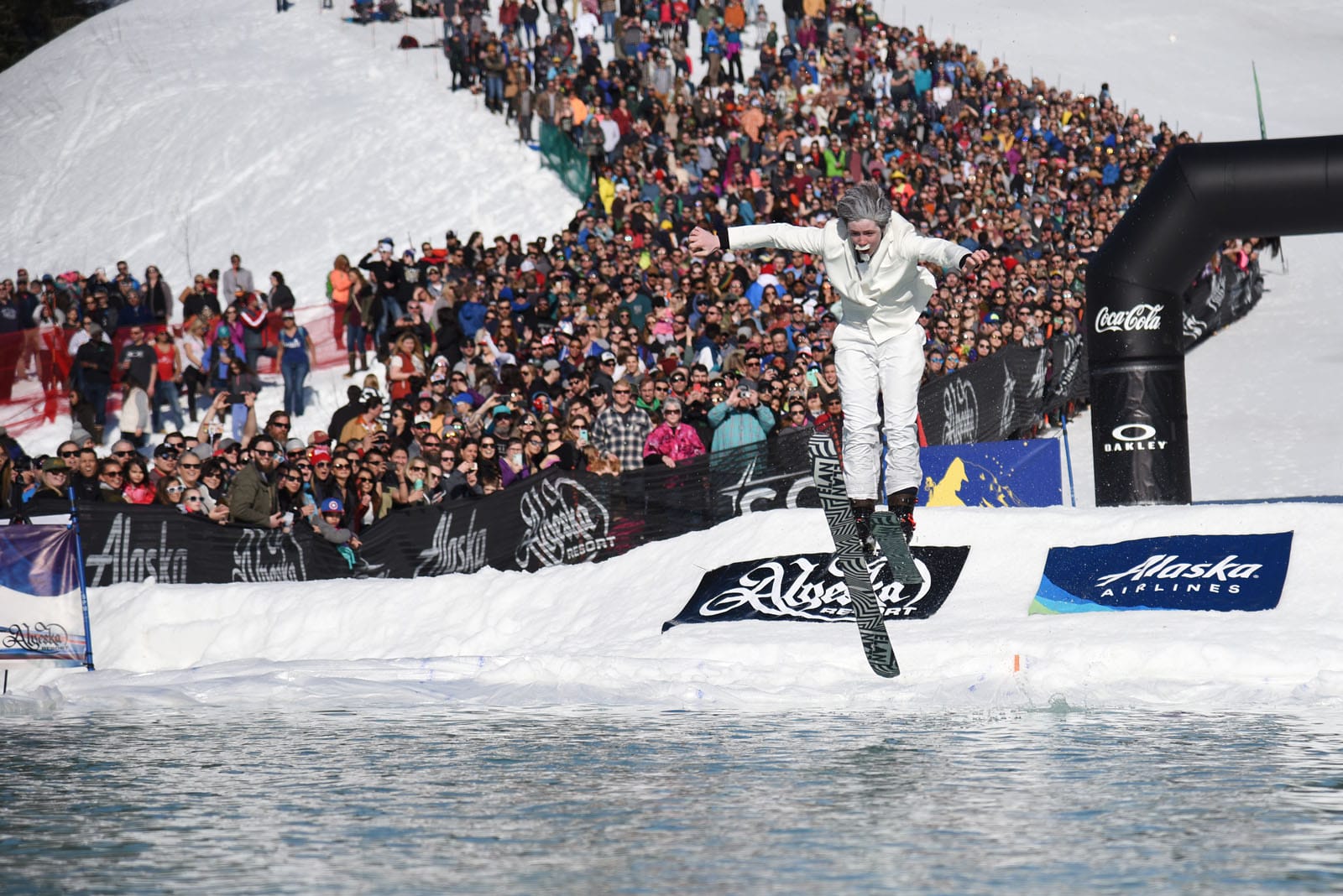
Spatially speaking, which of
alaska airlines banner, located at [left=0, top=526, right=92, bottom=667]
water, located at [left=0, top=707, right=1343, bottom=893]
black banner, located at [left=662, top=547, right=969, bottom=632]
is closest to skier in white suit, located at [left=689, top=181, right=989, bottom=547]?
water, located at [left=0, top=707, right=1343, bottom=893]

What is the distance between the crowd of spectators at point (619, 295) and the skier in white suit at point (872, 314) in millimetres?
5180

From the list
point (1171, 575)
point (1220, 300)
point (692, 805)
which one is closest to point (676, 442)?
point (1171, 575)

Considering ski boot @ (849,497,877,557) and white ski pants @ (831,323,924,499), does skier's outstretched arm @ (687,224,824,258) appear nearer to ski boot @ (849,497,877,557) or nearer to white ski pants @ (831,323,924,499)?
white ski pants @ (831,323,924,499)

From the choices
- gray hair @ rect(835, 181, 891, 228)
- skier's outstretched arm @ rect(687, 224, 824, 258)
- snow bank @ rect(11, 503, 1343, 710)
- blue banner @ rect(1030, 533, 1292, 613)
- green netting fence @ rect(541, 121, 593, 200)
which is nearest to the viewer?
gray hair @ rect(835, 181, 891, 228)

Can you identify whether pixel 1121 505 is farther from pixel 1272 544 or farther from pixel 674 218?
pixel 674 218

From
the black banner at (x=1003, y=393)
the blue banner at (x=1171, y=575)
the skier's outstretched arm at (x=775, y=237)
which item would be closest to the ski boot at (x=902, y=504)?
the skier's outstretched arm at (x=775, y=237)

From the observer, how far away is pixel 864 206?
337 inches

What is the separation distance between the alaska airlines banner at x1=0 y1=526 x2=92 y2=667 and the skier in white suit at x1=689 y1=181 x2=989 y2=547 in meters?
5.32

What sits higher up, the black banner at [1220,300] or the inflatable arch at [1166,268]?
the black banner at [1220,300]

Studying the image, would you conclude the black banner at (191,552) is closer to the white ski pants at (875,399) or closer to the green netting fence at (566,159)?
the white ski pants at (875,399)

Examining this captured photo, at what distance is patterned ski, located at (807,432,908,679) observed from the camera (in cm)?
909

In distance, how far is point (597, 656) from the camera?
11.1m

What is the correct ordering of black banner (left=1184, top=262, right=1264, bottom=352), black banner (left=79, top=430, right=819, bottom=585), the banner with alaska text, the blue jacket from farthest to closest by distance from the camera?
black banner (left=1184, top=262, right=1264, bottom=352), the blue jacket, black banner (left=79, top=430, right=819, bottom=585), the banner with alaska text

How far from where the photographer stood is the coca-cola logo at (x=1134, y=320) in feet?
42.5
